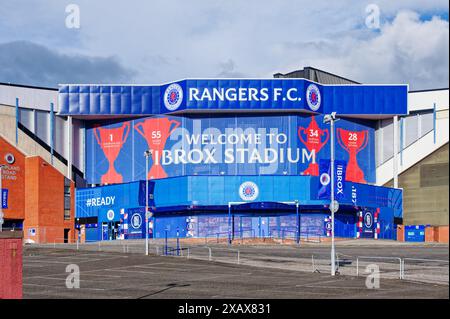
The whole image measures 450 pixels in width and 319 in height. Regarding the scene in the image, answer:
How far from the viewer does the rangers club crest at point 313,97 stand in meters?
85.1

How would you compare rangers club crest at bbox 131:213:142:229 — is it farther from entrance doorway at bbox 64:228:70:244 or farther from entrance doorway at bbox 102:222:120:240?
entrance doorway at bbox 64:228:70:244

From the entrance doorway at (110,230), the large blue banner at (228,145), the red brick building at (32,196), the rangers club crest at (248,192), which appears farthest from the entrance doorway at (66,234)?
the rangers club crest at (248,192)

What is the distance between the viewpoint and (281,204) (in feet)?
261

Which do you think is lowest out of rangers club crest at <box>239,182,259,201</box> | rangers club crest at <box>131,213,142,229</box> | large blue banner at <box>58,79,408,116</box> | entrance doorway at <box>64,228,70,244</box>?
entrance doorway at <box>64,228,70,244</box>

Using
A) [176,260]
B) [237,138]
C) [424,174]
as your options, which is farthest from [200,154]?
[176,260]

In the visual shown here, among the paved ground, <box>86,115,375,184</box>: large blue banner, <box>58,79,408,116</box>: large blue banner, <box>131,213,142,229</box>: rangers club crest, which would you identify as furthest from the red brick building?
the paved ground

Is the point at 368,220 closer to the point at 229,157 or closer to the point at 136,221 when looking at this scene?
the point at 229,157

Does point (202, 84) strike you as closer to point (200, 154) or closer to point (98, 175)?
point (200, 154)

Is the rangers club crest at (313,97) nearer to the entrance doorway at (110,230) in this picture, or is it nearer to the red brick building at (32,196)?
the entrance doorway at (110,230)

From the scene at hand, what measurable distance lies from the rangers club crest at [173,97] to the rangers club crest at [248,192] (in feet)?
41.8

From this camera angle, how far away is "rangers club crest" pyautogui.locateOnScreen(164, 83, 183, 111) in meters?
84.5

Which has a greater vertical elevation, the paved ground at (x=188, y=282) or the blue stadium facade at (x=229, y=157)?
the blue stadium facade at (x=229, y=157)

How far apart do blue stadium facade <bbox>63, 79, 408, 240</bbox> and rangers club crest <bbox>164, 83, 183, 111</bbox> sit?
16cm
